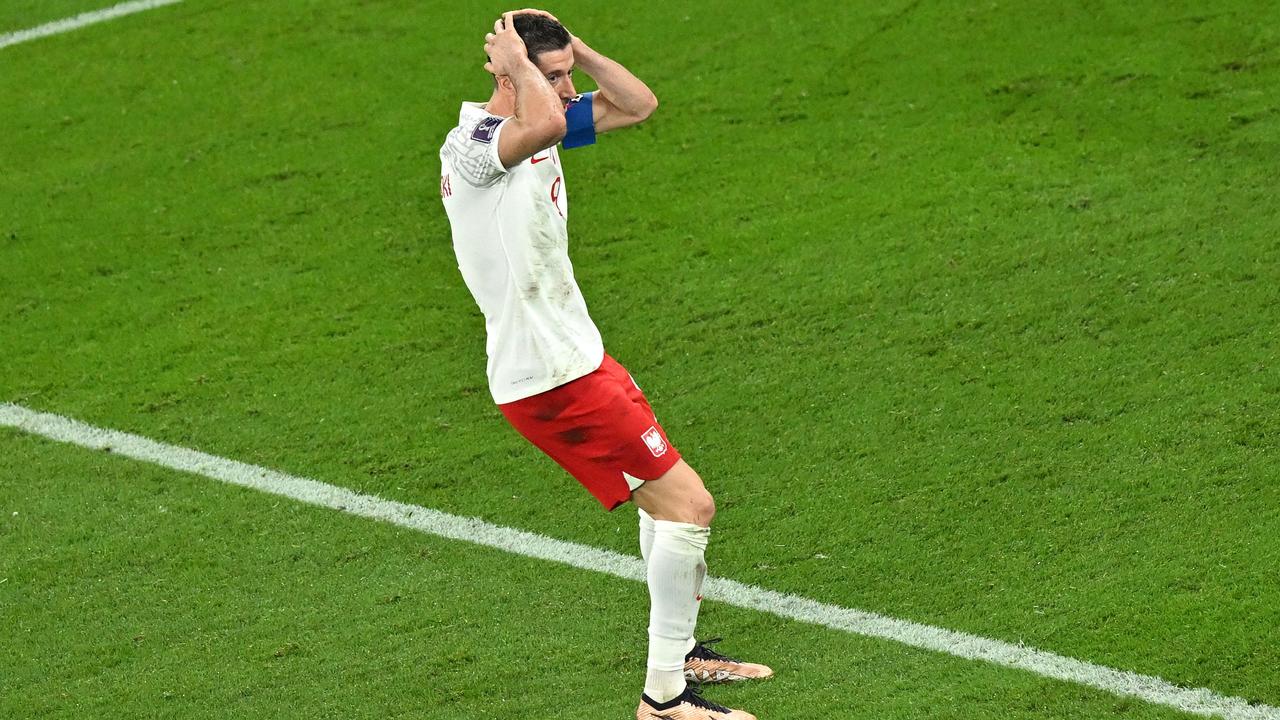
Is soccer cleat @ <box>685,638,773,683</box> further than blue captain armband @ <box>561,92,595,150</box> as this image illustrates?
Result: Yes

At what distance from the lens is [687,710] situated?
13.9 feet

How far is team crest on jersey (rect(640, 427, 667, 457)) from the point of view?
4113 millimetres

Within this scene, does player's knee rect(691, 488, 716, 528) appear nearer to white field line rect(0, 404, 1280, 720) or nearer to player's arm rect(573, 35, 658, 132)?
white field line rect(0, 404, 1280, 720)

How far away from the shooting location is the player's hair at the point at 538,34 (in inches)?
154

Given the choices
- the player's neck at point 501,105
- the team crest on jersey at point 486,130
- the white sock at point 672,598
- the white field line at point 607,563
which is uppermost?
the player's neck at point 501,105

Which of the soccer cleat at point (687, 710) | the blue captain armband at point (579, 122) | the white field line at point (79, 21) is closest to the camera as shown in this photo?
the soccer cleat at point (687, 710)

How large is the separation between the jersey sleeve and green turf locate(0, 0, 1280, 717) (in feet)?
5.09

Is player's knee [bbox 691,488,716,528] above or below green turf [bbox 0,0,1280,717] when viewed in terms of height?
above

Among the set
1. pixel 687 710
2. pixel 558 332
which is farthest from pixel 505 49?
pixel 687 710

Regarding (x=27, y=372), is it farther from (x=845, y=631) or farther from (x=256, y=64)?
(x=845, y=631)

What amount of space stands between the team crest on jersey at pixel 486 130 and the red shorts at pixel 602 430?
684 millimetres

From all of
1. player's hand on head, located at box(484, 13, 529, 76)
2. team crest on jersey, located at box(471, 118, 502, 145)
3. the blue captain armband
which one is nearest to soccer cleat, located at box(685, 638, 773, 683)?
the blue captain armband

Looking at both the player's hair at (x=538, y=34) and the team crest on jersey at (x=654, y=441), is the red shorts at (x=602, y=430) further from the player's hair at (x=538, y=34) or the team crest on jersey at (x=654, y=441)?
the player's hair at (x=538, y=34)

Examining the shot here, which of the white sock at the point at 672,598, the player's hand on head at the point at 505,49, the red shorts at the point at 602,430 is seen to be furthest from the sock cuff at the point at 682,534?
the player's hand on head at the point at 505,49
